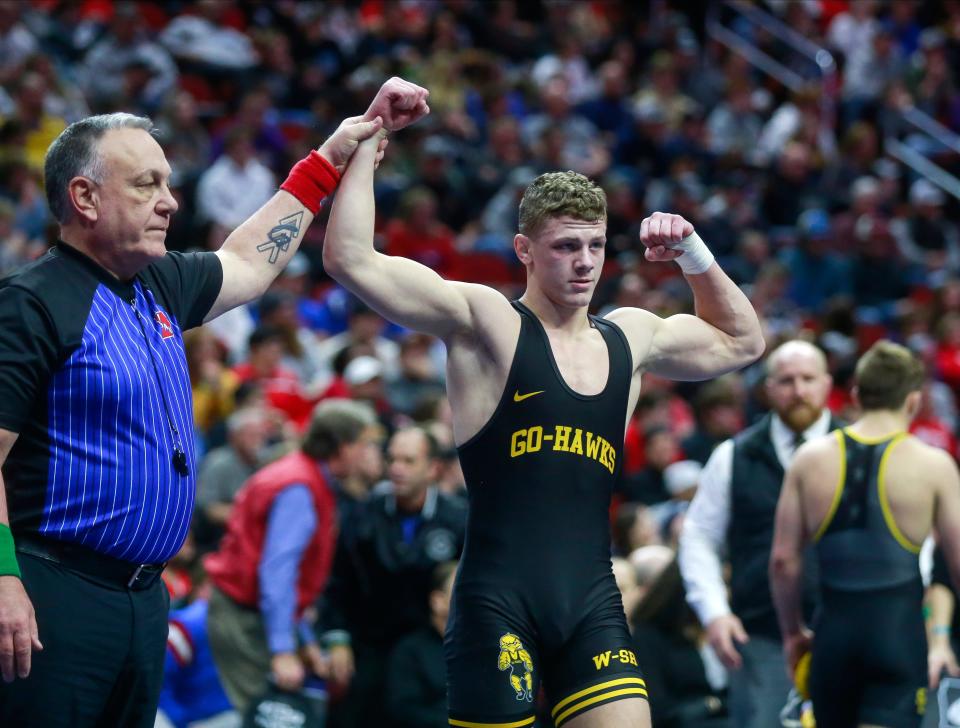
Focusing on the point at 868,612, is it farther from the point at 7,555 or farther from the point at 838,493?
the point at 7,555

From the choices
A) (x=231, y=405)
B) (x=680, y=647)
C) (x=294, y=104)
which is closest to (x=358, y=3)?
(x=294, y=104)

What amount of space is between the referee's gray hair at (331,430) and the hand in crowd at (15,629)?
355cm

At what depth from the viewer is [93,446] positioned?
12.0 ft

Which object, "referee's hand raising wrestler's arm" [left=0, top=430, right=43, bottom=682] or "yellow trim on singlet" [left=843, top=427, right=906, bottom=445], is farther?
"yellow trim on singlet" [left=843, top=427, right=906, bottom=445]

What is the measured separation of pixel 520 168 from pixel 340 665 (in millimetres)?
7696

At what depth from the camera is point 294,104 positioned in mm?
14141

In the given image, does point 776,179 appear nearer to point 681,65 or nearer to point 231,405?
point 681,65

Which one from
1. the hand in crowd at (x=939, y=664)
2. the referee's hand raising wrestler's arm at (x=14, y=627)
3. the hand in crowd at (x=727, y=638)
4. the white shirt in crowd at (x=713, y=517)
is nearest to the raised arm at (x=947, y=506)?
the hand in crowd at (x=939, y=664)

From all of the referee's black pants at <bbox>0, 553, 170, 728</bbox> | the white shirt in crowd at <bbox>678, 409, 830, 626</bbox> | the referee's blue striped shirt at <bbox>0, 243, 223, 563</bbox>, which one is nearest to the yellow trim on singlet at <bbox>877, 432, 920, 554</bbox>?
the white shirt in crowd at <bbox>678, 409, 830, 626</bbox>

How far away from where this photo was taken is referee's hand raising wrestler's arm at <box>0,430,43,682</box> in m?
3.35

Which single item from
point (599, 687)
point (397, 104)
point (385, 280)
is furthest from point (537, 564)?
point (397, 104)

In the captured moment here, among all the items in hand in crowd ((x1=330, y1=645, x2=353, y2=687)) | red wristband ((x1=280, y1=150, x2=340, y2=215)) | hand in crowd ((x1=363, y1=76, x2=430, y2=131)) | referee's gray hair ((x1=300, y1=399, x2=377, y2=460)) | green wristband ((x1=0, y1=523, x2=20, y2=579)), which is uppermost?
hand in crowd ((x1=363, y1=76, x2=430, y2=131))

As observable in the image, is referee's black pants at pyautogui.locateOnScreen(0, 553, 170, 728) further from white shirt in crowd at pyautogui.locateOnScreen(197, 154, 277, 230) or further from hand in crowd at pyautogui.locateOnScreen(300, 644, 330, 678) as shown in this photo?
white shirt in crowd at pyautogui.locateOnScreen(197, 154, 277, 230)

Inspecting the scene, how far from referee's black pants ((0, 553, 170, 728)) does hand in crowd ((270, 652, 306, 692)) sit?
2916 millimetres
